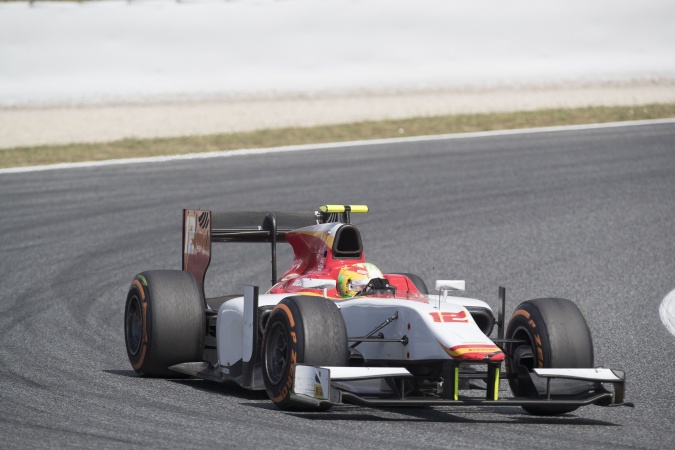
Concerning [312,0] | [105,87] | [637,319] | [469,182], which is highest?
[312,0]

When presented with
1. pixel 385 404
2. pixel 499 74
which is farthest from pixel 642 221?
pixel 499 74

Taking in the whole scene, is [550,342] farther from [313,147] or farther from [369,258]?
[313,147]

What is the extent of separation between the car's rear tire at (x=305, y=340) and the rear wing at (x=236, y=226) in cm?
234

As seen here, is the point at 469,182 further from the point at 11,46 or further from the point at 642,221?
the point at 11,46

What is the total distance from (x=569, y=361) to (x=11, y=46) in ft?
89.5

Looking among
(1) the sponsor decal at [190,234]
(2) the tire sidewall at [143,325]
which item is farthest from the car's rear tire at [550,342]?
(1) the sponsor decal at [190,234]

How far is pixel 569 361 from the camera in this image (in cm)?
804

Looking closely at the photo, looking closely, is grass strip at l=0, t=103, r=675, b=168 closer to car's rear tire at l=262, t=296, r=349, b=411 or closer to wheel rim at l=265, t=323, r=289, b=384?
wheel rim at l=265, t=323, r=289, b=384

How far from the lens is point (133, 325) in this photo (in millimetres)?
9953

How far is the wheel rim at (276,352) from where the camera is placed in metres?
7.96

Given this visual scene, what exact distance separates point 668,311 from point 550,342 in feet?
16.1

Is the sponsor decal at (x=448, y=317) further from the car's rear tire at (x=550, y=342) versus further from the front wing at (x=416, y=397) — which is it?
the car's rear tire at (x=550, y=342)

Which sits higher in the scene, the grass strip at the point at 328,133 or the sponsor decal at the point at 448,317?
the grass strip at the point at 328,133

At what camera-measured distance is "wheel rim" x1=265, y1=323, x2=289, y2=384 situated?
7.96 m
